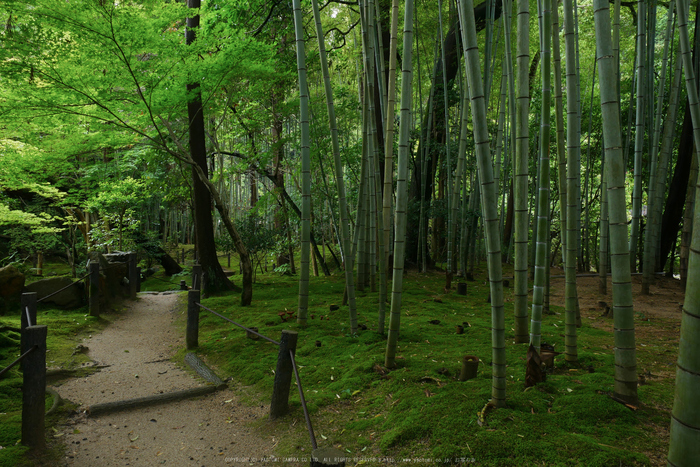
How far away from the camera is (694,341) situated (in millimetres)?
969

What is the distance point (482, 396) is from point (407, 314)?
2.39 meters

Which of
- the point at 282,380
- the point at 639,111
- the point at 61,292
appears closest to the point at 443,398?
the point at 282,380

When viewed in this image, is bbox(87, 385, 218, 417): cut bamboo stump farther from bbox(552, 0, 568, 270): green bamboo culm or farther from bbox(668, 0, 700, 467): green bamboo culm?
bbox(668, 0, 700, 467): green bamboo culm

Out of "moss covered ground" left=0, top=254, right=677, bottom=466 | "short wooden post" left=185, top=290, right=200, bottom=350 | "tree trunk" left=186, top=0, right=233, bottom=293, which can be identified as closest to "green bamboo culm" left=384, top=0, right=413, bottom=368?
"moss covered ground" left=0, top=254, right=677, bottom=466

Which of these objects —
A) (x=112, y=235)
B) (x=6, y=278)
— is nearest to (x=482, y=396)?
(x=6, y=278)

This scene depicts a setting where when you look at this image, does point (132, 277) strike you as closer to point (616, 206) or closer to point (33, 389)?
point (33, 389)

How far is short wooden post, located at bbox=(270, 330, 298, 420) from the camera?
8.48 feet

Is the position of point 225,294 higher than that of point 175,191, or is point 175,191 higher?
point 175,191

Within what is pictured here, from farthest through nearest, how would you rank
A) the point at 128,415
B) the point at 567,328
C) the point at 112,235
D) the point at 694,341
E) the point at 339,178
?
the point at 112,235 < the point at 339,178 < the point at 128,415 < the point at 567,328 < the point at 694,341

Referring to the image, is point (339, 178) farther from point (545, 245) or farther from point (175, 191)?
point (175, 191)

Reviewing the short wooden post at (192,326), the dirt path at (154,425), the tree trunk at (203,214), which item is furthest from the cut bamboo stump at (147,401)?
the tree trunk at (203,214)

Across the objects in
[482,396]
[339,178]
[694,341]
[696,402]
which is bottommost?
[482,396]

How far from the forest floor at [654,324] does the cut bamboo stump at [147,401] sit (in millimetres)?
2885

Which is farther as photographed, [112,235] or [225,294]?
[112,235]
